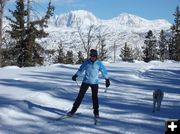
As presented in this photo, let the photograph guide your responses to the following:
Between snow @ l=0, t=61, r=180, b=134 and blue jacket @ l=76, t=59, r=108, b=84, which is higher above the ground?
blue jacket @ l=76, t=59, r=108, b=84

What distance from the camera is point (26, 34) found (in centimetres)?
4462

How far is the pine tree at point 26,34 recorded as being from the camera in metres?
43.9

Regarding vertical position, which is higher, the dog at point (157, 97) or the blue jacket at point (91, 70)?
the blue jacket at point (91, 70)

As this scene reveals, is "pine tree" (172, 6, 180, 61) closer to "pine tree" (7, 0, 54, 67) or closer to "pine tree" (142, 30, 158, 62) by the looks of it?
"pine tree" (142, 30, 158, 62)

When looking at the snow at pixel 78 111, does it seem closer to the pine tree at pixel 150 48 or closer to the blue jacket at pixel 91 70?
the blue jacket at pixel 91 70

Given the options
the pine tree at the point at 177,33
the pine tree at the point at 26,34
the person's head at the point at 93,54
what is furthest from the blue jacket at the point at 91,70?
the pine tree at the point at 177,33

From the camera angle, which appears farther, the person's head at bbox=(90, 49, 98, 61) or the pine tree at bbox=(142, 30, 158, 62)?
the pine tree at bbox=(142, 30, 158, 62)

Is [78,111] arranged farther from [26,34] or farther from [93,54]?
[26,34]

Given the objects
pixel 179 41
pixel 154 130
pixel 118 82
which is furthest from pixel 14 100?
pixel 179 41

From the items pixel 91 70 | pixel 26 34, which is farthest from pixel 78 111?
pixel 26 34

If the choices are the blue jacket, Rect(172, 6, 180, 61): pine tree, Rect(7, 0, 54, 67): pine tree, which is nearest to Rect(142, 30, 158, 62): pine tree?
Rect(172, 6, 180, 61): pine tree

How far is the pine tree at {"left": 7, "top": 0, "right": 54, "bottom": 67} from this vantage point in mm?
43906

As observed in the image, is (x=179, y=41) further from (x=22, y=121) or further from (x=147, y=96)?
(x=22, y=121)

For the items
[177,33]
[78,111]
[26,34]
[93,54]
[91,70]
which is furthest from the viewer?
[177,33]
